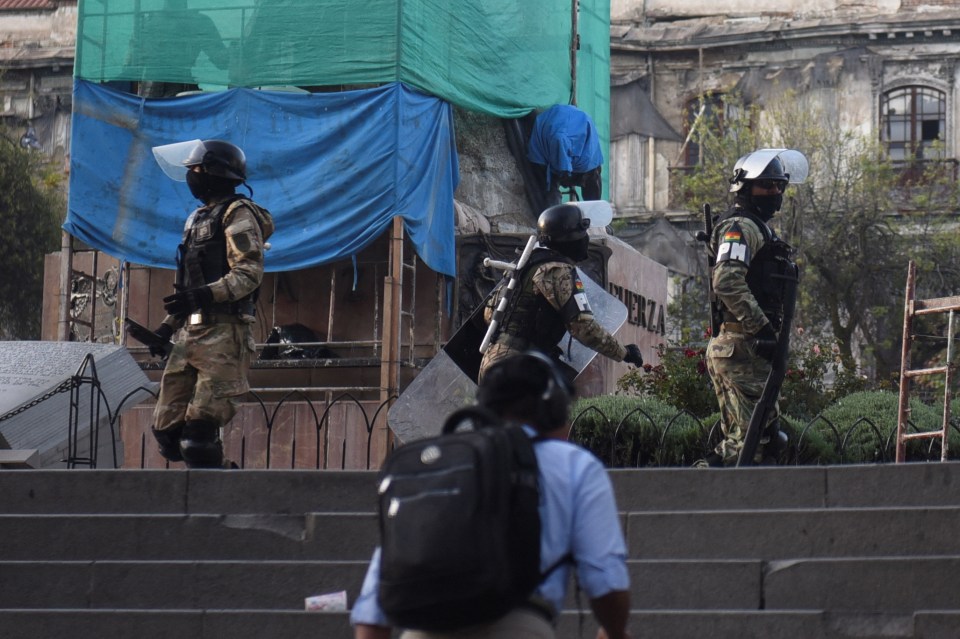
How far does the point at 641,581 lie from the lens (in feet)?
25.4

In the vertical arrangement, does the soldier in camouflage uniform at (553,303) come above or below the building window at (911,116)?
below

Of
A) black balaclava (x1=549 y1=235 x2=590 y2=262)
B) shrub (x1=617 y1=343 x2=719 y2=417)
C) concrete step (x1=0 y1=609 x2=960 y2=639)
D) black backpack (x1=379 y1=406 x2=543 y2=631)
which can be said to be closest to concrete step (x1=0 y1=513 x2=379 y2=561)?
concrete step (x1=0 y1=609 x2=960 y2=639)

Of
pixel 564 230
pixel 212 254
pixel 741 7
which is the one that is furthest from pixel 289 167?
pixel 741 7

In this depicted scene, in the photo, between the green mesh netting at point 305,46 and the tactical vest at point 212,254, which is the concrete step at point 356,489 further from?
the green mesh netting at point 305,46

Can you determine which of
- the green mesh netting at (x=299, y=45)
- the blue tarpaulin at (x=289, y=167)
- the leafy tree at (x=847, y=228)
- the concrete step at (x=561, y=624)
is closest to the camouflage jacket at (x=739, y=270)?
the concrete step at (x=561, y=624)

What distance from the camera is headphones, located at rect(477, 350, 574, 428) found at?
15.4 feet

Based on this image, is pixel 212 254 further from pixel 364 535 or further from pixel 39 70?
pixel 39 70

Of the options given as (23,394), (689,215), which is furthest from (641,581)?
(689,215)

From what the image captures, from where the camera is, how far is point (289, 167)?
1716cm

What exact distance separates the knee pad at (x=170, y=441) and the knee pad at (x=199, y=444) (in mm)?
43

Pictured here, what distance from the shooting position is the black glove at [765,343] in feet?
29.9

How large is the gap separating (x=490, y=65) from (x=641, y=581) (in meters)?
11.1

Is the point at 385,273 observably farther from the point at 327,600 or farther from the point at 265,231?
the point at 327,600

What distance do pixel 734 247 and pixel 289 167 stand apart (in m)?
8.64
